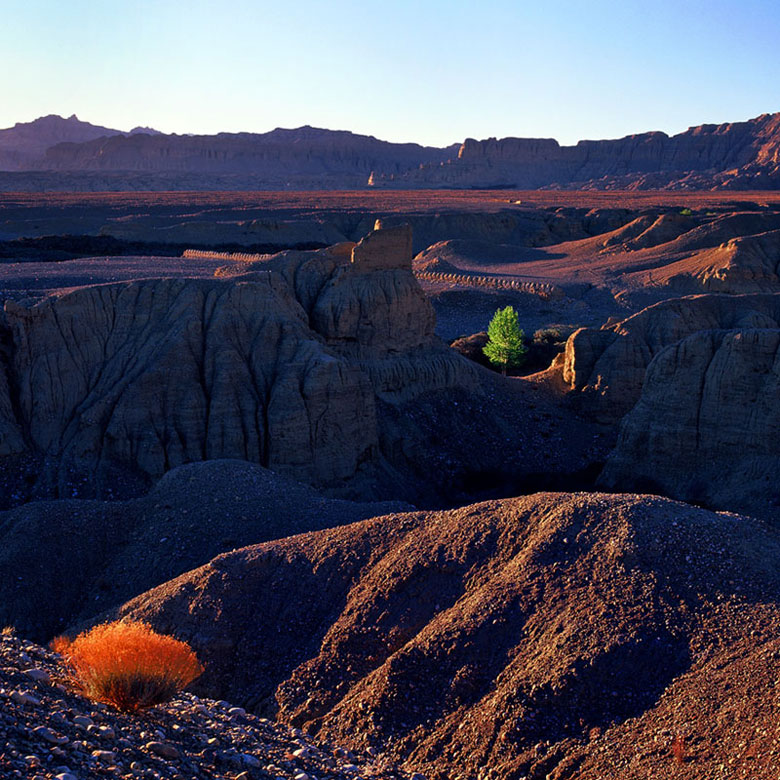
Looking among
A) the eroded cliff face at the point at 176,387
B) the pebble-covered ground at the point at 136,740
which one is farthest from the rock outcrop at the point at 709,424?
the pebble-covered ground at the point at 136,740

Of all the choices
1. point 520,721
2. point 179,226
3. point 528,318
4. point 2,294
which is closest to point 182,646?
point 520,721

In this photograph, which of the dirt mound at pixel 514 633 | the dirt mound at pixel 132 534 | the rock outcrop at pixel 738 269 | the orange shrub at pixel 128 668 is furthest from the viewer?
the rock outcrop at pixel 738 269

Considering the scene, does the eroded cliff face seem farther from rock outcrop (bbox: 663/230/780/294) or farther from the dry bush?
rock outcrop (bbox: 663/230/780/294)

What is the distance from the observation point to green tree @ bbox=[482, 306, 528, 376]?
140ft

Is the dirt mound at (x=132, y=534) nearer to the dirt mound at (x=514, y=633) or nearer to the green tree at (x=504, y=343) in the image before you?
the dirt mound at (x=514, y=633)

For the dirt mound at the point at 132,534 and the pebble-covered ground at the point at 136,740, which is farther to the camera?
the dirt mound at the point at 132,534

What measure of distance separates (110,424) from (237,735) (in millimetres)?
16760

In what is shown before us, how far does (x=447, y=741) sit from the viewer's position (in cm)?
1225

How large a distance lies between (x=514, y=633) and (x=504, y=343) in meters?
30.0

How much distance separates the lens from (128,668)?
11156 millimetres

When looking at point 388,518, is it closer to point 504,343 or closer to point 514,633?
point 514,633

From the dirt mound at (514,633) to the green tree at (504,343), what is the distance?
26.7 meters

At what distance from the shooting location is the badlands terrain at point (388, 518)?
1166 cm

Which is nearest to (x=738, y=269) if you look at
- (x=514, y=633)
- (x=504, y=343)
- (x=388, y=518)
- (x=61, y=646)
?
(x=504, y=343)
